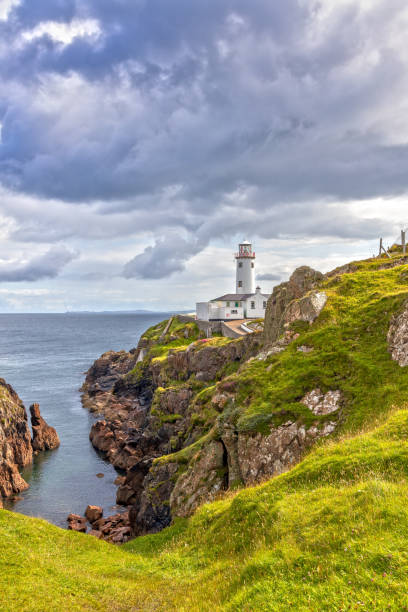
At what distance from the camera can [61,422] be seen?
238 feet

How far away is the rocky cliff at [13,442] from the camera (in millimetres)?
44750

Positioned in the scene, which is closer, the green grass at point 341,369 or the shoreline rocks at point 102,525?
the green grass at point 341,369

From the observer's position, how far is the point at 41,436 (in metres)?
58.4

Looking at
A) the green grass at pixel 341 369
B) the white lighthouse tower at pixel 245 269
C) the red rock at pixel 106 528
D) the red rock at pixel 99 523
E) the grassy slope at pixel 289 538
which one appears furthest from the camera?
the white lighthouse tower at pixel 245 269

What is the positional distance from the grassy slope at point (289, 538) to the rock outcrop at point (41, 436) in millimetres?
40527

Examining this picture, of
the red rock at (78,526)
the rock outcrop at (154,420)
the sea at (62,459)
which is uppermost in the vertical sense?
the rock outcrop at (154,420)

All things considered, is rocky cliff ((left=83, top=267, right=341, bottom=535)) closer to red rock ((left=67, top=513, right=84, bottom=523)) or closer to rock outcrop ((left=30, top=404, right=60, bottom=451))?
red rock ((left=67, top=513, right=84, bottom=523))

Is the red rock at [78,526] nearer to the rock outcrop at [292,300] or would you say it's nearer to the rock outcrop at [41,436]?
the rock outcrop at [41,436]

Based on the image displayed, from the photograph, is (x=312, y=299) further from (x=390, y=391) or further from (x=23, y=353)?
(x=23, y=353)

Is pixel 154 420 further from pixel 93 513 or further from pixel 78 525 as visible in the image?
pixel 78 525

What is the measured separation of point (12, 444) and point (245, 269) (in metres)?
74.8

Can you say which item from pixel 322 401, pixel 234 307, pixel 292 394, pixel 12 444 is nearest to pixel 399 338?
pixel 322 401

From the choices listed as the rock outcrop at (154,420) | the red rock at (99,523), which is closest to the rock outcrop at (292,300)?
the rock outcrop at (154,420)

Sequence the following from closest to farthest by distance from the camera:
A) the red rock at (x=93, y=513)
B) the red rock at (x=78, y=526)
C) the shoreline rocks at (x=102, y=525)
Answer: the shoreline rocks at (x=102, y=525)
the red rock at (x=78, y=526)
the red rock at (x=93, y=513)
